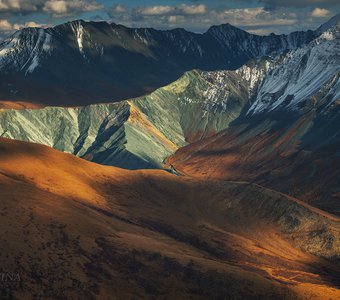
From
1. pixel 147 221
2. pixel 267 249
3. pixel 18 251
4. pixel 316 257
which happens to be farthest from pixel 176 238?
pixel 18 251

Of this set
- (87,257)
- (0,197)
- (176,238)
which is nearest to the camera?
(87,257)

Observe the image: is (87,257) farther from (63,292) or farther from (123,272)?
(63,292)

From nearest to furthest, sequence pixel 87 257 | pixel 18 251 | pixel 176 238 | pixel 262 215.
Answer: pixel 18 251 → pixel 87 257 → pixel 176 238 → pixel 262 215

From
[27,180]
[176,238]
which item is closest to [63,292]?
[176,238]

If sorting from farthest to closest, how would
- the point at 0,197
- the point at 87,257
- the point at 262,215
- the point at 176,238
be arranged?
the point at 262,215, the point at 176,238, the point at 0,197, the point at 87,257

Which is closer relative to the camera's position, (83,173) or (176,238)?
(176,238)

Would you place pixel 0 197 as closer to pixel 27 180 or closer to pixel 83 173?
pixel 27 180
